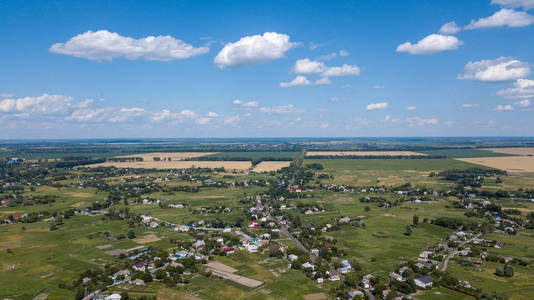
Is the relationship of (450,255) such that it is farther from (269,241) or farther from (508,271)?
(269,241)

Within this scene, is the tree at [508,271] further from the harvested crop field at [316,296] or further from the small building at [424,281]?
the harvested crop field at [316,296]

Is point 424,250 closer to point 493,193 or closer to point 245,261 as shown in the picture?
point 245,261

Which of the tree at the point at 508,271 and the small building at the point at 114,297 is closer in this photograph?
the small building at the point at 114,297

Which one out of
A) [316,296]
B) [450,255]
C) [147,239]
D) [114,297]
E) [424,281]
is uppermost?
[424,281]

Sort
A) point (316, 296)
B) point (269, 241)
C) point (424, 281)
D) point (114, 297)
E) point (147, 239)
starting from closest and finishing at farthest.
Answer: point (114, 297) → point (316, 296) → point (424, 281) → point (269, 241) → point (147, 239)

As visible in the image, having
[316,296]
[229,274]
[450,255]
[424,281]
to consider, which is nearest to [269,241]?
[229,274]

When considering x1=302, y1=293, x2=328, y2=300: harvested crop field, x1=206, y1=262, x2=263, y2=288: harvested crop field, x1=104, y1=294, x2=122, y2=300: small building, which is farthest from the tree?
x1=104, y1=294, x2=122, y2=300: small building

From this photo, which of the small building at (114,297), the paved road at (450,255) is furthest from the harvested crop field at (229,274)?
the paved road at (450,255)

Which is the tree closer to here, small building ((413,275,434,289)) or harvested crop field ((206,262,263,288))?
small building ((413,275,434,289))
